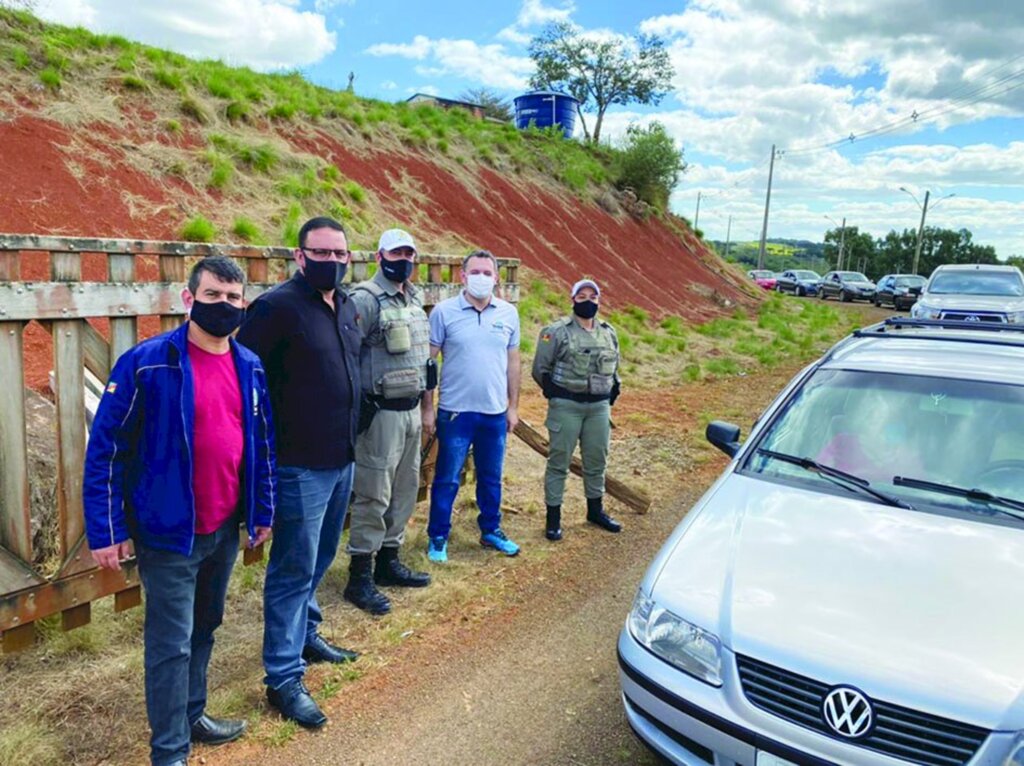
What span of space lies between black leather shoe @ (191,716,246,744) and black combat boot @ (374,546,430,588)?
1551 mm

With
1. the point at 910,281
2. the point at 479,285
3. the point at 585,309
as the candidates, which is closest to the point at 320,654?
the point at 479,285

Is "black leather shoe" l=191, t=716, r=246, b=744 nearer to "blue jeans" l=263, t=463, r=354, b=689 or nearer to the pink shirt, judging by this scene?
"blue jeans" l=263, t=463, r=354, b=689

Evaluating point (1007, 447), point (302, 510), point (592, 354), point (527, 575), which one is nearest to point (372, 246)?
point (592, 354)

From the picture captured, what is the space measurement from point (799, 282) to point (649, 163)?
1722 cm

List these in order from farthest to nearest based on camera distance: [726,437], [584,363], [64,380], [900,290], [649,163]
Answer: [900,290]
[649,163]
[584,363]
[726,437]
[64,380]

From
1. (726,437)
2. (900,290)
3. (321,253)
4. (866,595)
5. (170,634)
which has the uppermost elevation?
(321,253)

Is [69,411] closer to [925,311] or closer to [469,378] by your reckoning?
[469,378]

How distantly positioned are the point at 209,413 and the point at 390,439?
1.49 m

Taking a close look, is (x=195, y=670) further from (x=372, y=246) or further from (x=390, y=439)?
(x=372, y=246)

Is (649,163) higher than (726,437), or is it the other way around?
(649,163)

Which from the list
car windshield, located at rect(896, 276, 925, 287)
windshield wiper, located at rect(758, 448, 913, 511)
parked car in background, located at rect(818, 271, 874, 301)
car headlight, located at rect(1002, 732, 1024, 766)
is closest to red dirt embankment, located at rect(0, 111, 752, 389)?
windshield wiper, located at rect(758, 448, 913, 511)

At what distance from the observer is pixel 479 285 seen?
463 cm

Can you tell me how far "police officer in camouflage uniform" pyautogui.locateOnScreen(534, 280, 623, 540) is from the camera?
5.16m

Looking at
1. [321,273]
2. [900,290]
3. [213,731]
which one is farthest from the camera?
[900,290]
